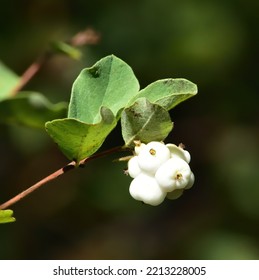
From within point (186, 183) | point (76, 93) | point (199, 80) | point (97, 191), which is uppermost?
point (199, 80)

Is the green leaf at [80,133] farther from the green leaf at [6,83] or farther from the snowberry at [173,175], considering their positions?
the green leaf at [6,83]

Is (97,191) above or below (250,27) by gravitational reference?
below

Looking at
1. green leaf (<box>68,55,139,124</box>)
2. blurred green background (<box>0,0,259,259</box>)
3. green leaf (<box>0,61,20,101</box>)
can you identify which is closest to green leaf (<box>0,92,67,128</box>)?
green leaf (<box>0,61,20,101</box>)

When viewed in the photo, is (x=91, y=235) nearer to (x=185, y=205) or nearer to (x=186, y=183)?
(x=185, y=205)

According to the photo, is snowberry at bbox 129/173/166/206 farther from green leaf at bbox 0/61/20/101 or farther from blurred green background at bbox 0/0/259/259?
blurred green background at bbox 0/0/259/259

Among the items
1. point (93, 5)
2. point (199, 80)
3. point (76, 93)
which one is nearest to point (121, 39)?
point (93, 5)

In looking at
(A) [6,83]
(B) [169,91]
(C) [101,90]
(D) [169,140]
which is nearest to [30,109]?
(A) [6,83]
